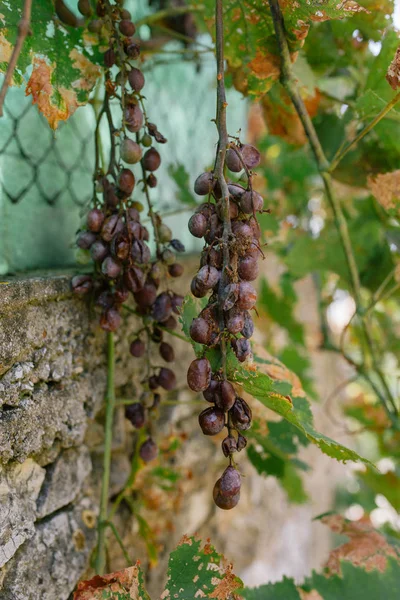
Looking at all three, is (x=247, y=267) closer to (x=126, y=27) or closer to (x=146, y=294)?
(x=146, y=294)

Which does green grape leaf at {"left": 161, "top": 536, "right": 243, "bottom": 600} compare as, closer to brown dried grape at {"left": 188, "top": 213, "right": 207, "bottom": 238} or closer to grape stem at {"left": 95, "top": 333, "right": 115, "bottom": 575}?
grape stem at {"left": 95, "top": 333, "right": 115, "bottom": 575}

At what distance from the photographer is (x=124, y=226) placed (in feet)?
2.14

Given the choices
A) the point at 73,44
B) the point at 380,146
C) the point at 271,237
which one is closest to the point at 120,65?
the point at 73,44

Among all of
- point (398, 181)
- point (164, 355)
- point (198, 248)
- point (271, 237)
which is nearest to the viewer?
point (164, 355)

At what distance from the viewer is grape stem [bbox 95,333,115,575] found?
72 centimetres

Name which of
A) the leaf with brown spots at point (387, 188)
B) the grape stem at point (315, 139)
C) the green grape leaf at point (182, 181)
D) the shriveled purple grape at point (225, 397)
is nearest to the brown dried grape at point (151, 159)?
the grape stem at point (315, 139)

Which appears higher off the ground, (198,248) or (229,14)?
(229,14)

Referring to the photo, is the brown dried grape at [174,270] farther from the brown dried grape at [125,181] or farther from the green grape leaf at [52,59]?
the green grape leaf at [52,59]

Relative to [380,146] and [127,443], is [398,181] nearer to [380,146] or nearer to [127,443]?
[380,146]

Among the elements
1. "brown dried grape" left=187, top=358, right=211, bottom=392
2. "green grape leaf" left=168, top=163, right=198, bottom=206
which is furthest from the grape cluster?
"green grape leaf" left=168, top=163, right=198, bottom=206

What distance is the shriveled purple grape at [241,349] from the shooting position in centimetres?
52

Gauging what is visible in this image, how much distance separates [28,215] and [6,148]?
0.10 meters

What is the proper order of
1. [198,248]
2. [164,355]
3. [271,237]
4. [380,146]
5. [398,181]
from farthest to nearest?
[198,248] < [271,237] < [380,146] < [398,181] < [164,355]

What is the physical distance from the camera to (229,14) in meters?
0.74
